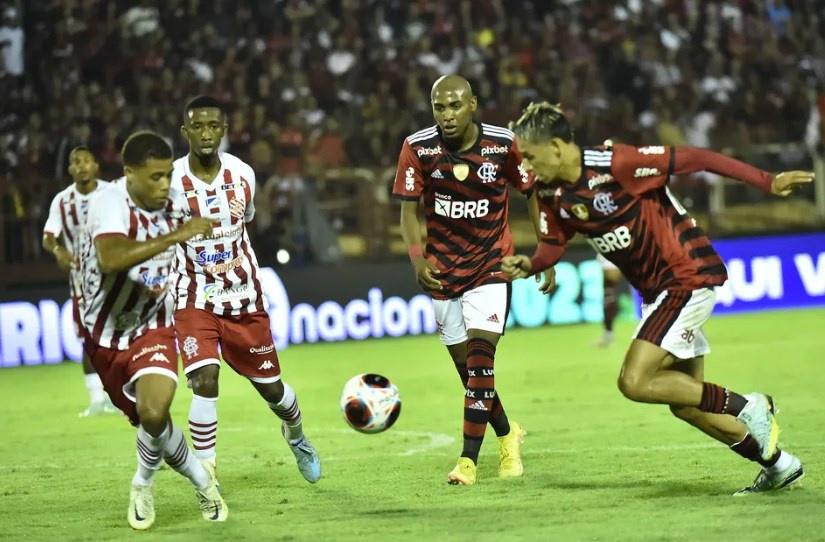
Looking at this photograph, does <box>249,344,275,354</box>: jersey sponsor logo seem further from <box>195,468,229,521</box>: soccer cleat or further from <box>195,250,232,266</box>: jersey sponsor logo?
<box>195,468,229,521</box>: soccer cleat

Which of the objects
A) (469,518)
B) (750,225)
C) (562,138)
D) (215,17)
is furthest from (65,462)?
(215,17)

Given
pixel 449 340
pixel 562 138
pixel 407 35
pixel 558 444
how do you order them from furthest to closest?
pixel 407 35 → pixel 558 444 → pixel 449 340 → pixel 562 138

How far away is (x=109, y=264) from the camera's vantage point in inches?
273

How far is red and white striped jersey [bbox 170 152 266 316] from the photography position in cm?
844

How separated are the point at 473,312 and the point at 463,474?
3.58 feet

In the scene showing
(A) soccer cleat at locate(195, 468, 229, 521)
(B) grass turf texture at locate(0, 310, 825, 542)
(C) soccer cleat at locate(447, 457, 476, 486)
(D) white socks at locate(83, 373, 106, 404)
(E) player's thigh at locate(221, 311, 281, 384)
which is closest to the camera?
(B) grass turf texture at locate(0, 310, 825, 542)

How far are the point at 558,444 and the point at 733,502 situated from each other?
2.78m

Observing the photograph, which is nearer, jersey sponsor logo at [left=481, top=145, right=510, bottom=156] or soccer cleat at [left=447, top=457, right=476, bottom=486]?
soccer cleat at [left=447, top=457, right=476, bottom=486]

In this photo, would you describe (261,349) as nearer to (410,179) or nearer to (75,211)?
(410,179)

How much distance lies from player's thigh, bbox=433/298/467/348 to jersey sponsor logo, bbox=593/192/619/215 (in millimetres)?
1812

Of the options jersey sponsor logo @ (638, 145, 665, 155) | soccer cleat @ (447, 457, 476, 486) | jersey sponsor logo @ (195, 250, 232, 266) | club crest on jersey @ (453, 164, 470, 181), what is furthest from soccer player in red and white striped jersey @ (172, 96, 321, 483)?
jersey sponsor logo @ (638, 145, 665, 155)

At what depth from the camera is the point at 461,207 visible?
886cm

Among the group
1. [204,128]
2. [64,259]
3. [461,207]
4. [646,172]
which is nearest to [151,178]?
[204,128]

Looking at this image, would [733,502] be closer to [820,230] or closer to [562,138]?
[562,138]
